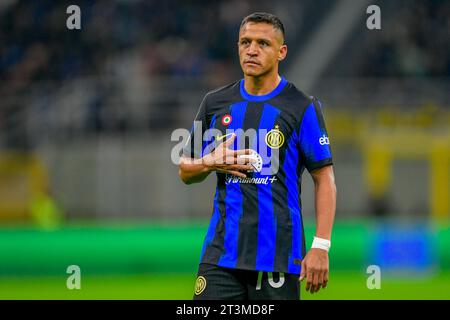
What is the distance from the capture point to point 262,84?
5.46 m

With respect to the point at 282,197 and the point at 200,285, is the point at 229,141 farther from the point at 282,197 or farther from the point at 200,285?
the point at 200,285

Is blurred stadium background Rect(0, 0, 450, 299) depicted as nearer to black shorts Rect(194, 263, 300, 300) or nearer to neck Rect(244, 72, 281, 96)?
black shorts Rect(194, 263, 300, 300)

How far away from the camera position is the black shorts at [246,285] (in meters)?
5.30

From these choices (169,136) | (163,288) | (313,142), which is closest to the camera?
(313,142)

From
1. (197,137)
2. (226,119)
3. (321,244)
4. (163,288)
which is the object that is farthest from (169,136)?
(321,244)

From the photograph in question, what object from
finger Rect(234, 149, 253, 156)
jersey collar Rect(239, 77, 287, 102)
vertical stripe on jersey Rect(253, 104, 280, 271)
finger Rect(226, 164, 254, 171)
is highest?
jersey collar Rect(239, 77, 287, 102)

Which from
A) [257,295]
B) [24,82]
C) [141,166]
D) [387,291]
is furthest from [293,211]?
[24,82]

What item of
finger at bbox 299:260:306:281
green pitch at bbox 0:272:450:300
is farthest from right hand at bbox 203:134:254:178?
green pitch at bbox 0:272:450:300

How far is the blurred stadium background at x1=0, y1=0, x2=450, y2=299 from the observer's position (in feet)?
44.3

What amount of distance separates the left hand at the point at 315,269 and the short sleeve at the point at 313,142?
50cm

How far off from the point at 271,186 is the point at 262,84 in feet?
1.87

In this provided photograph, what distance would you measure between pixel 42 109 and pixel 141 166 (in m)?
2.02

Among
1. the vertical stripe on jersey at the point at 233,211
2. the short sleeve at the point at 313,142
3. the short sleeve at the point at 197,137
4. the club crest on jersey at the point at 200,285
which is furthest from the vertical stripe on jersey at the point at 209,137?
the club crest on jersey at the point at 200,285

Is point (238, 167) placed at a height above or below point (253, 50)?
below
